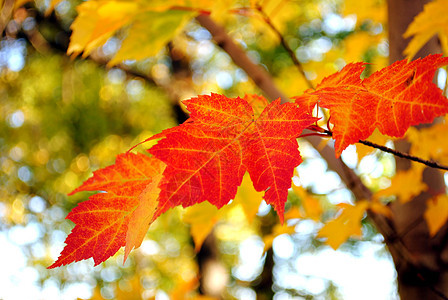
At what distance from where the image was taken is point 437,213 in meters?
0.73

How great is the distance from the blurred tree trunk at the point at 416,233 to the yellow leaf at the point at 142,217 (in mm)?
585

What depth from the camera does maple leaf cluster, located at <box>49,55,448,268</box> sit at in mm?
323

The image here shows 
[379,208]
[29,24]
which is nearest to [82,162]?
[29,24]

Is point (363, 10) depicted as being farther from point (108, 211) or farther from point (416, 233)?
point (108, 211)

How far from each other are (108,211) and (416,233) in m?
0.69

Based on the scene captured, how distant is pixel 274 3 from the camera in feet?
3.43

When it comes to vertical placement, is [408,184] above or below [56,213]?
above

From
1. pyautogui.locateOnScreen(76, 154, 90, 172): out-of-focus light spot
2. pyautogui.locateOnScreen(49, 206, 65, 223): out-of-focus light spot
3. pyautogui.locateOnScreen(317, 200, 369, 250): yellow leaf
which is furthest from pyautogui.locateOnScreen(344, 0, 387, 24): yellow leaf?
pyautogui.locateOnScreen(49, 206, 65, 223): out-of-focus light spot

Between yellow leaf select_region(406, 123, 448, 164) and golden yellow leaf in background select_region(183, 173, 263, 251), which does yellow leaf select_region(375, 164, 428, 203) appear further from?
golden yellow leaf in background select_region(183, 173, 263, 251)

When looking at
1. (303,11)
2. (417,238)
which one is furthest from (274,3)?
(303,11)

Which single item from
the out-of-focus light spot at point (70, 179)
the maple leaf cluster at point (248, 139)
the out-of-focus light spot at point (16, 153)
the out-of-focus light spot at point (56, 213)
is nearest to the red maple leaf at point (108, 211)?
the maple leaf cluster at point (248, 139)

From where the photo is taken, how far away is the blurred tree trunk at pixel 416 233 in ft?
2.42

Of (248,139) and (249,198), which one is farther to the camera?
(249,198)

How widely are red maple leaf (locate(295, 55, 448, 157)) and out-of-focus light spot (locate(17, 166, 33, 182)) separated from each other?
386cm
